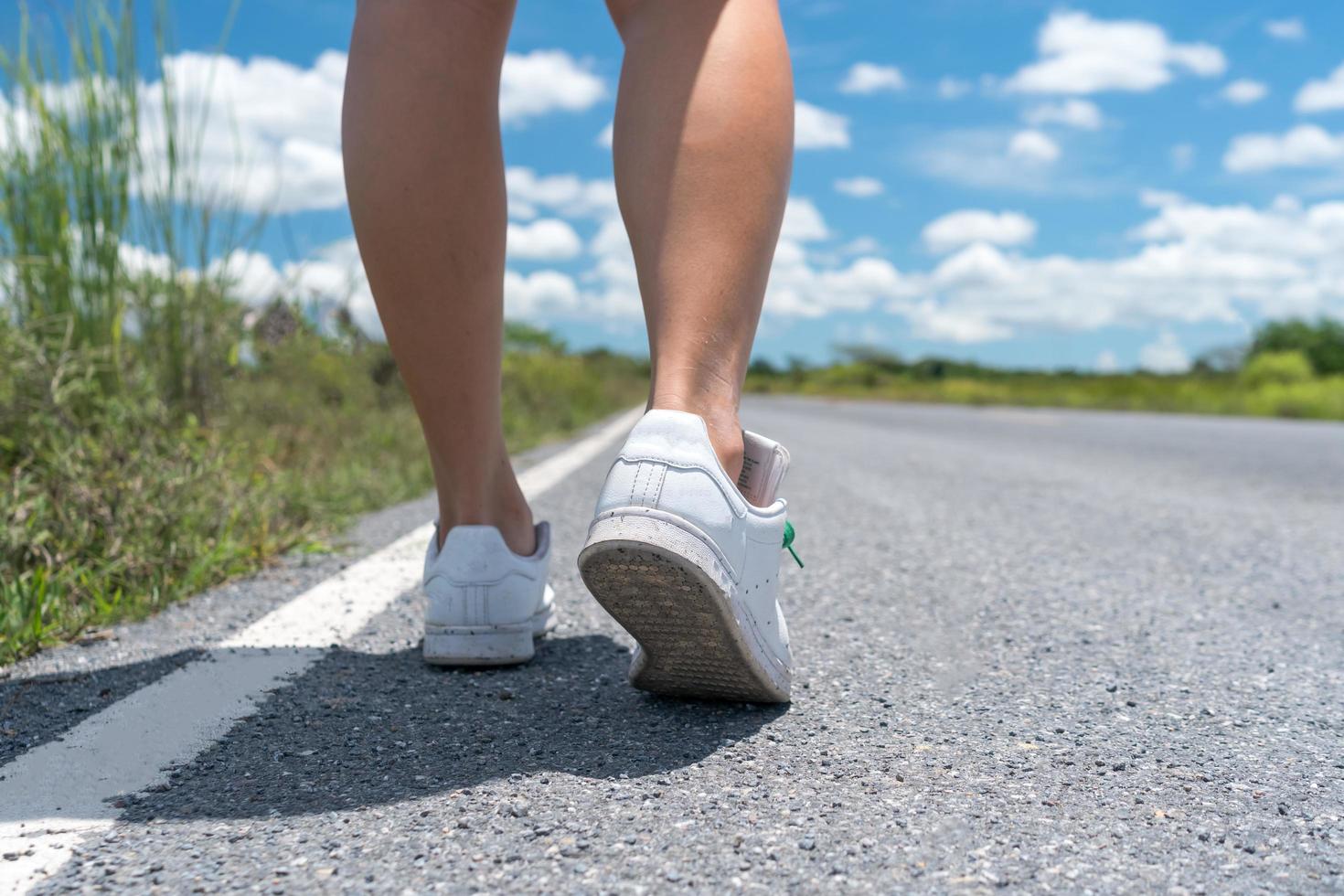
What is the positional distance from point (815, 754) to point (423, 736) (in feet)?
1.51

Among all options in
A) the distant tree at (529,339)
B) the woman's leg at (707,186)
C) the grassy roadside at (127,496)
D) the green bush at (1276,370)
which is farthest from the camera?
the green bush at (1276,370)

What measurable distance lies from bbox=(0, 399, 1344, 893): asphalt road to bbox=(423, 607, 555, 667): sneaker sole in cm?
3

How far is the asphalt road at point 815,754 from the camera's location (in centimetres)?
92

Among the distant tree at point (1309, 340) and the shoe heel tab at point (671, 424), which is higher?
the distant tree at point (1309, 340)

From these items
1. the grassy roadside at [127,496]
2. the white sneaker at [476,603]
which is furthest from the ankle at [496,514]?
the grassy roadside at [127,496]

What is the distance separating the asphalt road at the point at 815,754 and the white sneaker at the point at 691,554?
4.1 inches

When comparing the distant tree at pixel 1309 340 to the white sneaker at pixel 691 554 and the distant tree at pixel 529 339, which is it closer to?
the distant tree at pixel 529 339

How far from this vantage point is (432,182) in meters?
1.36

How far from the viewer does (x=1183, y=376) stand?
30.4 m

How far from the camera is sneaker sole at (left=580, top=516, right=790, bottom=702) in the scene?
1.10 m

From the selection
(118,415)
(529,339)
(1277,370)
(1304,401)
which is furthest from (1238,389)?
(118,415)

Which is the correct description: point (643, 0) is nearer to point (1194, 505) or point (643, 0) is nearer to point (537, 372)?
point (1194, 505)

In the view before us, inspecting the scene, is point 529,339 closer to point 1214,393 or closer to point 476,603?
point 476,603

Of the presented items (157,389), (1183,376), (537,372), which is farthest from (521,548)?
(1183,376)
